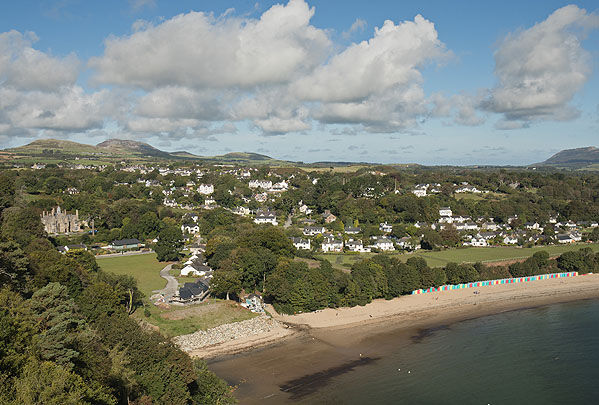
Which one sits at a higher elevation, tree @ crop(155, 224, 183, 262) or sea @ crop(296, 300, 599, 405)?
tree @ crop(155, 224, 183, 262)

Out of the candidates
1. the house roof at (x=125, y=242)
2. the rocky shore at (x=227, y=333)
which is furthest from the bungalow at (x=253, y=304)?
the house roof at (x=125, y=242)

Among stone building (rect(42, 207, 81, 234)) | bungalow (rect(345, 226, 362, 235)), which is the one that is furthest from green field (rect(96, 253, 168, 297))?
bungalow (rect(345, 226, 362, 235))

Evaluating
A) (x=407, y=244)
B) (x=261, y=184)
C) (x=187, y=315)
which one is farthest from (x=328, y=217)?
(x=187, y=315)

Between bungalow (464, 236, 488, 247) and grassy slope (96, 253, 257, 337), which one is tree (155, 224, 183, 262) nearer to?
grassy slope (96, 253, 257, 337)

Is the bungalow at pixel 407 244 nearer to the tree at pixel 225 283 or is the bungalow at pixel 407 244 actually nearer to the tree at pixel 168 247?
the tree at pixel 168 247

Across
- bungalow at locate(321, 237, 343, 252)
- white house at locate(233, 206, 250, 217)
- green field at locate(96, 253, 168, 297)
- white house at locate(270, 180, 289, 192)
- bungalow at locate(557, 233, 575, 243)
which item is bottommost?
bungalow at locate(557, 233, 575, 243)

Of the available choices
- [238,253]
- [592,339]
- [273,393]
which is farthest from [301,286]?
[592,339]
